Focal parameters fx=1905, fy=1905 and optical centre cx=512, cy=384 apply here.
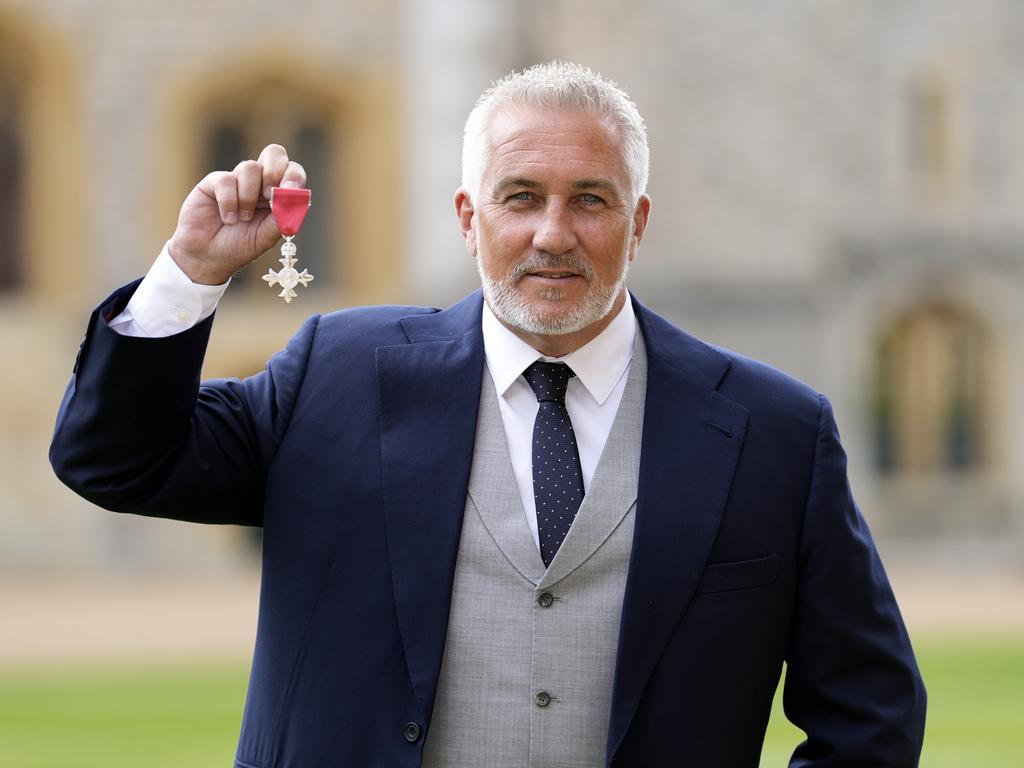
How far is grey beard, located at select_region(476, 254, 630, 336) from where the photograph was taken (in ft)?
8.22

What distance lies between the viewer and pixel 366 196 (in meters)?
15.9

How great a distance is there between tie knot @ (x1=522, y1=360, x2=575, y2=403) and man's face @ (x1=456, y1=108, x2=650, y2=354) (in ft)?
0.32

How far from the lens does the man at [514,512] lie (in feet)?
8.04

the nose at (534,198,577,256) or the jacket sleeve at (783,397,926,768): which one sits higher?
the nose at (534,198,577,256)

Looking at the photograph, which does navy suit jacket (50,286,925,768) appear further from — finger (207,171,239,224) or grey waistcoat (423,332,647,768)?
finger (207,171,239,224)

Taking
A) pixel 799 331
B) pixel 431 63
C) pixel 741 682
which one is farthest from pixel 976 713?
pixel 431 63

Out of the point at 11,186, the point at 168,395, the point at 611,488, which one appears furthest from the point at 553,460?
the point at 11,186

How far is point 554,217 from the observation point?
2.49 metres

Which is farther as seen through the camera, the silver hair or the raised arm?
the silver hair

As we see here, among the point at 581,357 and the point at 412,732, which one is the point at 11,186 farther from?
the point at 412,732

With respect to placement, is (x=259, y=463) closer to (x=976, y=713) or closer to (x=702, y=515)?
(x=702, y=515)

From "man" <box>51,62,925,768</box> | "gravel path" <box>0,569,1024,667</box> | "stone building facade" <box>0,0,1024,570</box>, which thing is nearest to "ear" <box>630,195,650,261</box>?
"man" <box>51,62,925,768</box>

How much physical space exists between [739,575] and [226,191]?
83cm

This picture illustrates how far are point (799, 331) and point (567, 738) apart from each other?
44.2 ft
